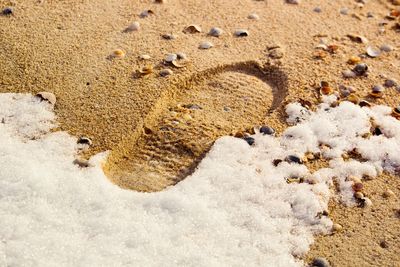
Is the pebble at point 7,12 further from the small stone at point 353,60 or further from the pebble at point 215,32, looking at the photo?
the small stone at point 353,60

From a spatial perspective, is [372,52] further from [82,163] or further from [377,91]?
[82,163]

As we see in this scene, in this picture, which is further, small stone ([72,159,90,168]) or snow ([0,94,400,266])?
small stone ([72,159,90,168])

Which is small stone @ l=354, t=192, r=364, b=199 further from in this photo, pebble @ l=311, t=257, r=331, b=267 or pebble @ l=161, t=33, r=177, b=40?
pebble @ l=161, t=33, r=177, b=40

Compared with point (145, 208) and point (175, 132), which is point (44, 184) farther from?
point (175, 132)

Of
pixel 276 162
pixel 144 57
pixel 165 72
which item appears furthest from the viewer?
pixel 144 57

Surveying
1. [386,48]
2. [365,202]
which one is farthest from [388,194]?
[386,48]

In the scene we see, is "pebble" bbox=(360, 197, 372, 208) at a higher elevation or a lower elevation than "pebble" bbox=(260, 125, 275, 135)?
lower

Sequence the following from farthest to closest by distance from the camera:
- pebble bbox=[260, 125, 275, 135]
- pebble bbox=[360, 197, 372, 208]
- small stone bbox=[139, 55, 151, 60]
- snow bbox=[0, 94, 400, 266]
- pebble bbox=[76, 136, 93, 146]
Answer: small stone bbox=[139, 55, 151, 60], pebble bbox=[260, 125, 275, 135], pebble bbox=[76, 136, 93, 146], pebble bbox=[360, 197, 372, 208], snow bbox=[0, 94, 400, 266]

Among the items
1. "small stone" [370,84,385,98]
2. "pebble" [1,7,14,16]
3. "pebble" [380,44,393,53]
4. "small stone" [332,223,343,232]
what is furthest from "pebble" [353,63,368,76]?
"pebble" [1,7,14,16]
